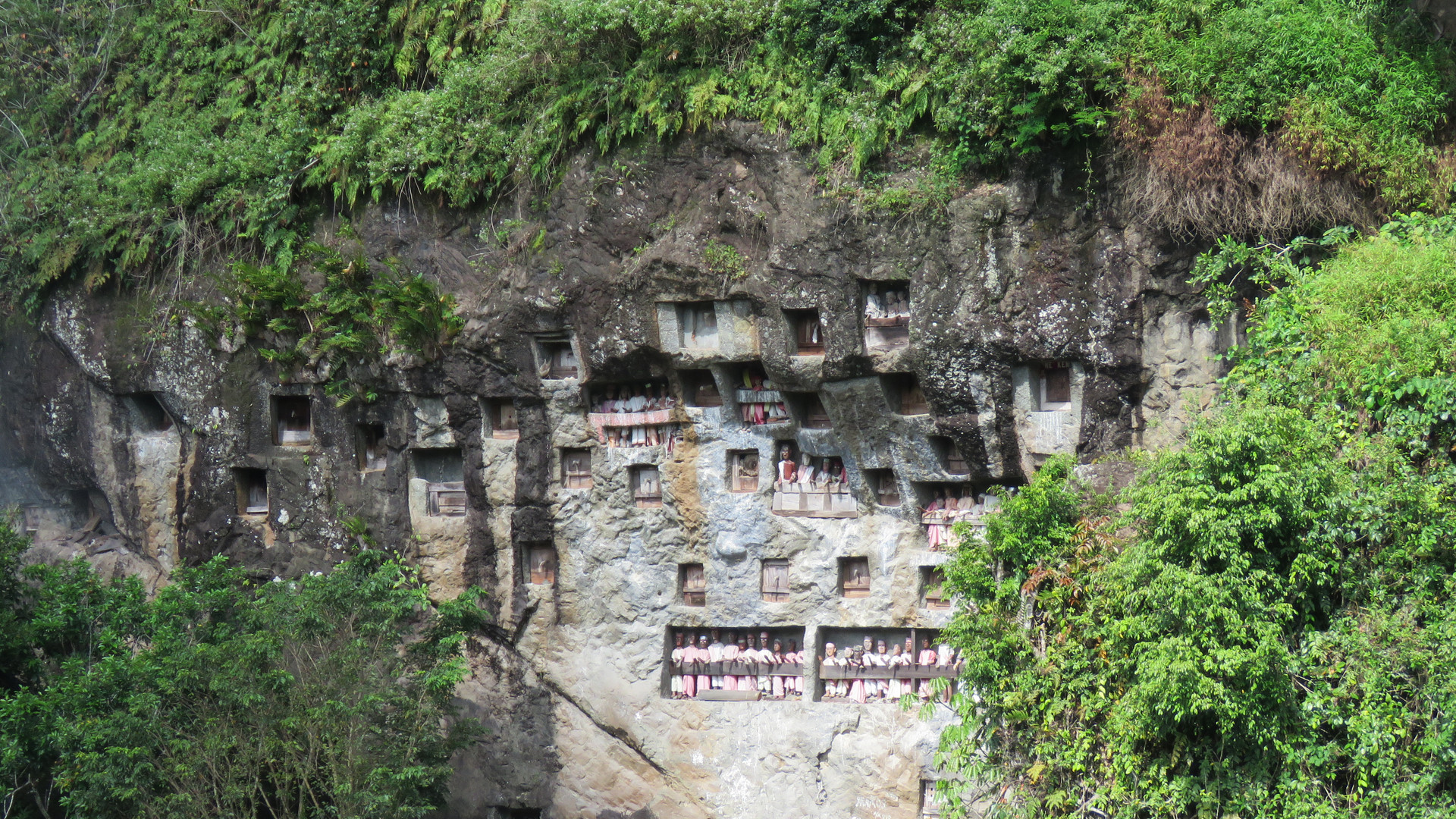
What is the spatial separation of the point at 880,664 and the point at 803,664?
1.11 meters

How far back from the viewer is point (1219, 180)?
13.6m

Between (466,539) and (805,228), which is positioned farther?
(466,539)

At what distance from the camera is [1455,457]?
11.2 m

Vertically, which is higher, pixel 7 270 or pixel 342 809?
pixel 7 270

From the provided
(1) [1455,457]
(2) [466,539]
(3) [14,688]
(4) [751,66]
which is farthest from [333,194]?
(1) [1455,457]

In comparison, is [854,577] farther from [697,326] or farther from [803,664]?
[697,326]

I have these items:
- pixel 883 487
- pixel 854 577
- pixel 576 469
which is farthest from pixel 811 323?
pixel 576 469

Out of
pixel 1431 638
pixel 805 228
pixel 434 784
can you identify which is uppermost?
pixel 805 228

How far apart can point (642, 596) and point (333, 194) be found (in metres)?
7.56

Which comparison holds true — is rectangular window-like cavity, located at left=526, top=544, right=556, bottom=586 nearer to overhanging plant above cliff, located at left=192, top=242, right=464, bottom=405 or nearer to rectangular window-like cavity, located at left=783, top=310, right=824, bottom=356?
overhanging plant above cliff, located at left=192, top=242, right=464, bottom=405

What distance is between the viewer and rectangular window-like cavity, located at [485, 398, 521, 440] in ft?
59.1

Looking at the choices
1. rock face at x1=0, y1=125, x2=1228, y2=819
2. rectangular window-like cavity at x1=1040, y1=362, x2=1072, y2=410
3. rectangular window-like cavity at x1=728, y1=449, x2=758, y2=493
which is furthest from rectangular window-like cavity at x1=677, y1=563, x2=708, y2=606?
rectangular window-like cavity at x1=1040, y1=362, x2=1072, y2=410

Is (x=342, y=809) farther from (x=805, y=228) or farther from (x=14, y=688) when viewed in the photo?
(x=805, y=228)

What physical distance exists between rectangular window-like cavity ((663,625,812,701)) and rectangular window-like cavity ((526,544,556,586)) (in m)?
1.97
